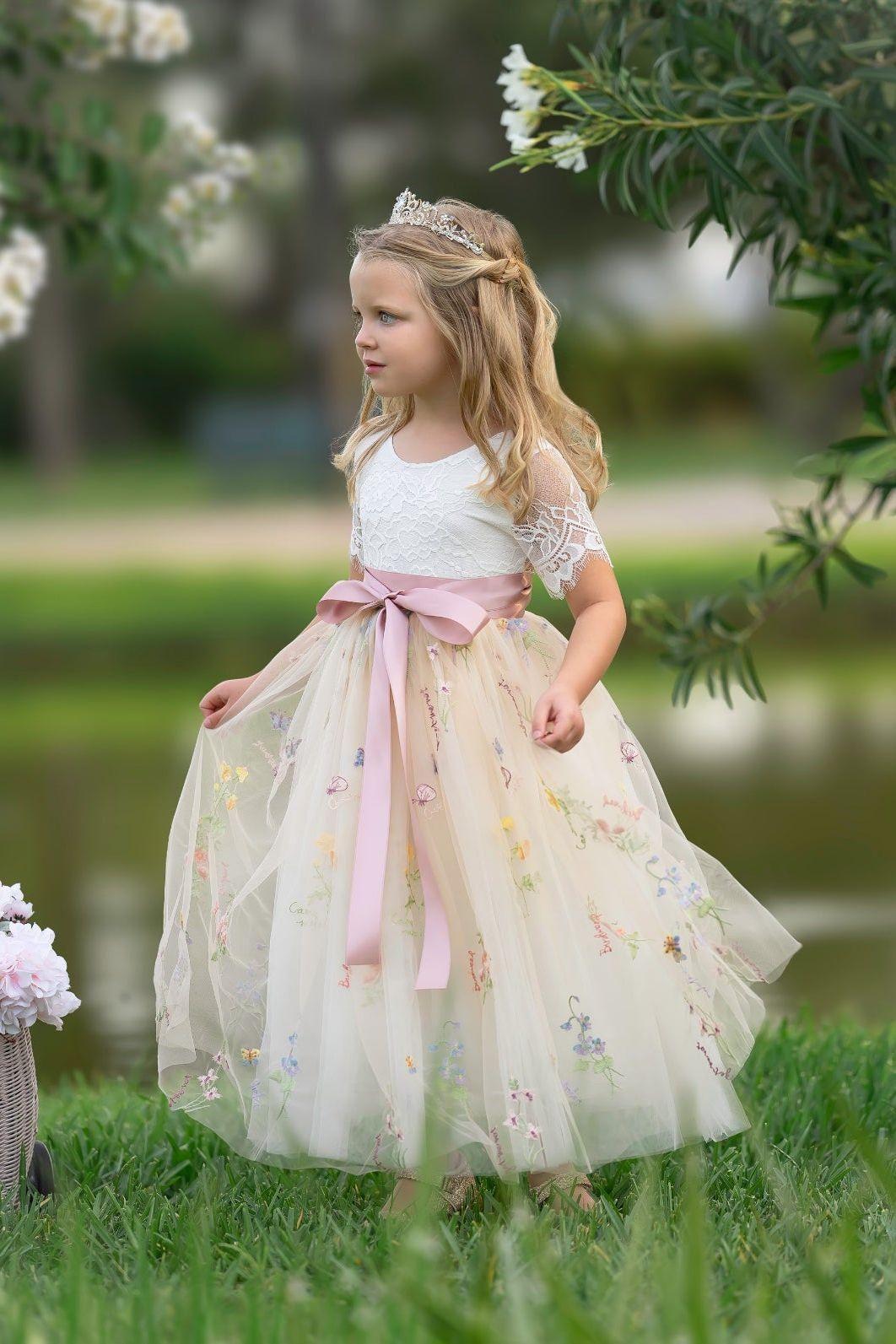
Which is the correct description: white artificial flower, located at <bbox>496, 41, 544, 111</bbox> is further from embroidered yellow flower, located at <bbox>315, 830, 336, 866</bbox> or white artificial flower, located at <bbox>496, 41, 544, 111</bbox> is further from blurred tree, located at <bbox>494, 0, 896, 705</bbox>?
embroidered yellow flower, located at <bbox>315, 830, 336, 866</bbox>

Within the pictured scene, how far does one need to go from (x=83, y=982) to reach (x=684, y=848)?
2197mm

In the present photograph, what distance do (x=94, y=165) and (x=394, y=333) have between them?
64.7 inches

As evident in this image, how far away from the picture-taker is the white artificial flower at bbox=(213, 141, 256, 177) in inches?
160

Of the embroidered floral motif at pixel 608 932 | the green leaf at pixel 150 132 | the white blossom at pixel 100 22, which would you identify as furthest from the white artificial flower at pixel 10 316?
the embroidered floral motif at pixel 608 932

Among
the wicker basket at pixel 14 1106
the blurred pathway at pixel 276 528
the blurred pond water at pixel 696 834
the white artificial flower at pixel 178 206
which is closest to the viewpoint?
the wicker basket at pixel 14 1106

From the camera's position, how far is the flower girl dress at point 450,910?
227 centimetres

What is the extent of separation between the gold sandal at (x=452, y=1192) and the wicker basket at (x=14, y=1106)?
513 mm

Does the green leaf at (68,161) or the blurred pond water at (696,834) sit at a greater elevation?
the green leaf at (68,161)

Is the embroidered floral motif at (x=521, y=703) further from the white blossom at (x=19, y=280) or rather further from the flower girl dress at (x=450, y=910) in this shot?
the white blossom at (x=19, y=280)

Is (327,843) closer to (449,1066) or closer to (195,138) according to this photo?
(449,1066)

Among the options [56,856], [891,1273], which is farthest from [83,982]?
[891,1273]

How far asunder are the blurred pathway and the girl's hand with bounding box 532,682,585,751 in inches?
503

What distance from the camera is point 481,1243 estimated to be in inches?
84.0

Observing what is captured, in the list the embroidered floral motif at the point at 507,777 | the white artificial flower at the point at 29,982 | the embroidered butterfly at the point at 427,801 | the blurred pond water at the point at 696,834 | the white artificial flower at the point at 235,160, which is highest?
the white artificial flower at the point at 235,160
